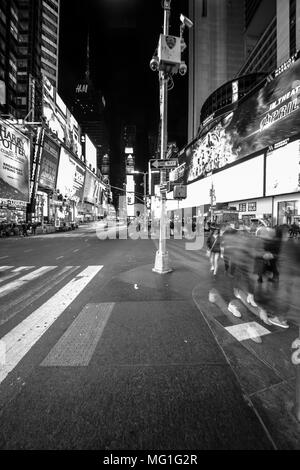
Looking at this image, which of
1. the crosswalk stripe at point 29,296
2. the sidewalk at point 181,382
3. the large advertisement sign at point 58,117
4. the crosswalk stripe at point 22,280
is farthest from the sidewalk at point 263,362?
the large advertisement sign at point 58,117

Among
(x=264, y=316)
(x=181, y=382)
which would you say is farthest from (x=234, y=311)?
(x=181, y=382)

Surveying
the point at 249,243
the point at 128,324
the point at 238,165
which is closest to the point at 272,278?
the point at 249,243

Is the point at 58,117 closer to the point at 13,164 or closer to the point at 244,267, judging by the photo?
the point at 13,164

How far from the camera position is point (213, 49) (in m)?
103

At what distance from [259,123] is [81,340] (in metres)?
36.8

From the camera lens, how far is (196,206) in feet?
192

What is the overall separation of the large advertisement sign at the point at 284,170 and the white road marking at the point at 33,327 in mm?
27866

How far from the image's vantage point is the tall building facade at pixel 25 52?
2250 inches

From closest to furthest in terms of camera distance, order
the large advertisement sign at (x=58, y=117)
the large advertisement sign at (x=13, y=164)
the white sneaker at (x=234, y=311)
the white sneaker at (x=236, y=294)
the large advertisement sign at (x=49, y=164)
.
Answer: the white sneaker at (x=234, y=311)
the white sneaker at (x=236, y=294)
the large advertisement sign at (x=13, y=164)
the large advertisement sign at (x=49, y=164)
the large advertisement sign at (x=58, y=117)

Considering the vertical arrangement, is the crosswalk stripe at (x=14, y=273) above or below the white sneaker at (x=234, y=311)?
below

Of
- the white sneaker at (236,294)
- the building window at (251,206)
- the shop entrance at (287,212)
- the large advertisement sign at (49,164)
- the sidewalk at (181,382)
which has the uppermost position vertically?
the large advertisement sign at (49,164)

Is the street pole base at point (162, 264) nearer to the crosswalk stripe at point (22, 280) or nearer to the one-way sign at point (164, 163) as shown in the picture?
the one-way sign at point (164, 163)

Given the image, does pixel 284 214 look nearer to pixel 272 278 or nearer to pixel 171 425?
pixel 272 278

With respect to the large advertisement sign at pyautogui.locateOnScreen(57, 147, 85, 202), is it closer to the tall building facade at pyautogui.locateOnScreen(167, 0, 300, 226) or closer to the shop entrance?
the tall building facade at pyautogui.locateOnScreen(167, 0, 300, 226)
